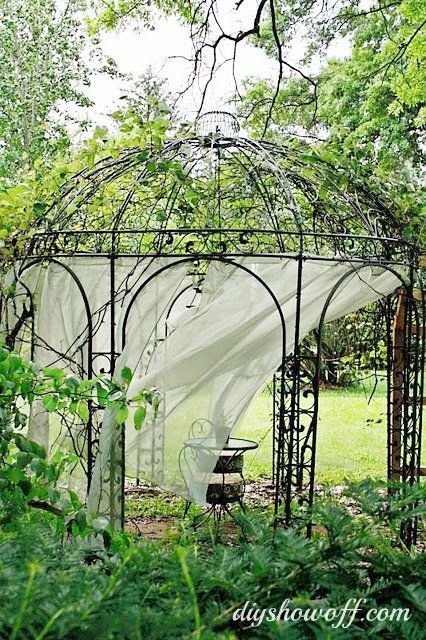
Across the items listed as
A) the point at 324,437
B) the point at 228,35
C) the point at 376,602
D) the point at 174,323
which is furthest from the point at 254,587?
the point at 324,437

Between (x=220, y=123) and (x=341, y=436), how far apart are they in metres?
6.47

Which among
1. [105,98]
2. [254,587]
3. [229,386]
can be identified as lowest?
[254,587]

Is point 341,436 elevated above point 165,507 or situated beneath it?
elevated above

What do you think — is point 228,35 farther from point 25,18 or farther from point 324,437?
point 25,18

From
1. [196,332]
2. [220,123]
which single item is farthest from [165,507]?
[220,123]

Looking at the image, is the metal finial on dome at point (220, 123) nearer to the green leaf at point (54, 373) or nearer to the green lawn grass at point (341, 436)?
the green leaf at point (54, 373)

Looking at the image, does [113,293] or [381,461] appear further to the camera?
[381,461]

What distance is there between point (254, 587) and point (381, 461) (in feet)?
26.7

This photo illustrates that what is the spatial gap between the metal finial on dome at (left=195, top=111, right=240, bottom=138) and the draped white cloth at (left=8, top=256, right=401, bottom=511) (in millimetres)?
720

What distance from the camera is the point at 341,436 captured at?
10094 millimetres

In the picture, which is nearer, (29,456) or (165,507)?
(29,456)

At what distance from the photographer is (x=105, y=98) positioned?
15.1m

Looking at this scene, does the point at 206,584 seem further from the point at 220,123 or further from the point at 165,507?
the point at 165,507

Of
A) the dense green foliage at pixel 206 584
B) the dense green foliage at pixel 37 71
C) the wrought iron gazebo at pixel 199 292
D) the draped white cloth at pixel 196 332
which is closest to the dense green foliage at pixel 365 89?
the dense green foliage at pixel 37 71
